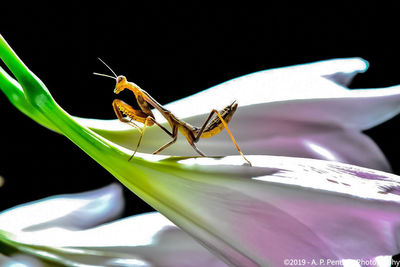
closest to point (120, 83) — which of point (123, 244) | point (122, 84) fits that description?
point (122, 84)

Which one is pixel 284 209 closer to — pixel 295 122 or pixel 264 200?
pixel 264 200

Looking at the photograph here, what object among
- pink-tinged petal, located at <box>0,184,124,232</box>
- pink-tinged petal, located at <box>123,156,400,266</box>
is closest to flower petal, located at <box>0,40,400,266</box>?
pink-tinged petal, located at <box>123,156,400,266</box>

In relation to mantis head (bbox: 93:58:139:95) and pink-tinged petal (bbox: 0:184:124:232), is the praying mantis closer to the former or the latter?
mantis head (bbox: 93:58:139:95)

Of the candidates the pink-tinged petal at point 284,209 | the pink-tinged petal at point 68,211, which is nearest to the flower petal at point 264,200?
the pink-tinged petal at point 284,209

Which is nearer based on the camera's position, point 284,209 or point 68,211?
point 284,209

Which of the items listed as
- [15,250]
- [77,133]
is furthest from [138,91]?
[15,250]

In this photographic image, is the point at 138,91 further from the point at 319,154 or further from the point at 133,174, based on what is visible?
the point at 319,154
